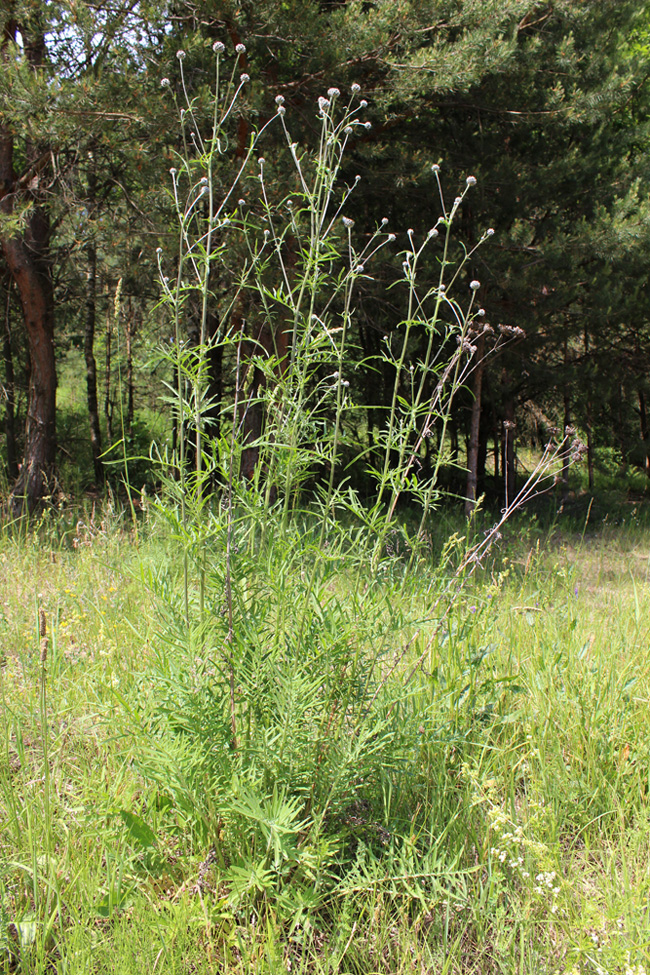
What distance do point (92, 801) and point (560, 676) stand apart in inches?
67.6

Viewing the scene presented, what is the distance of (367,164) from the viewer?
6.90 m

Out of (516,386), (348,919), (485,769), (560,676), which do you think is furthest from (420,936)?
(516,386)

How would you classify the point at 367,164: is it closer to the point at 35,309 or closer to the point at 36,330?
the point at 35,309

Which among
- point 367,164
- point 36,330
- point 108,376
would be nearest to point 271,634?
point 36,330

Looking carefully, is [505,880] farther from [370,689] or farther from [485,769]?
[370,689]

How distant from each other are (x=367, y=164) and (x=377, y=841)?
6779 millimetres

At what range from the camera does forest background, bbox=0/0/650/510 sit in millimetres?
5125

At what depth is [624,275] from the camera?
25.1 feet

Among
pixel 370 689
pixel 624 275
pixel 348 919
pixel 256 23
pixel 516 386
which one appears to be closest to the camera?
pixel 348 919

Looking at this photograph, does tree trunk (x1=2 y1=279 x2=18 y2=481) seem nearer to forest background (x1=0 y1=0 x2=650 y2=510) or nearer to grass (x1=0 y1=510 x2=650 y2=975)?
forest background (x1=0 y1=0 x2=650 y2=510)

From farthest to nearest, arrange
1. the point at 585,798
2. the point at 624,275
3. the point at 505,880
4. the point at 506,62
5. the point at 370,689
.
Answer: the point at 624,275, the point at 506,62, the point at 585,798, the point at 370,689, the point at 505,880

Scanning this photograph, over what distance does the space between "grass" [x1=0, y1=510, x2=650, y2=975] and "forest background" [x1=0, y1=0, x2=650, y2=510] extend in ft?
8.44

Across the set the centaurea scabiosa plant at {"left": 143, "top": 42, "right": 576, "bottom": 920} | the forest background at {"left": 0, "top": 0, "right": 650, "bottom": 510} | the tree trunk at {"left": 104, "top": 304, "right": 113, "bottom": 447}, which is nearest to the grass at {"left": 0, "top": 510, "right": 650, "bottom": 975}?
the centaurea scabiosa plant at {"left": 143, "top": 42, "right": 576, "bottom": 920}

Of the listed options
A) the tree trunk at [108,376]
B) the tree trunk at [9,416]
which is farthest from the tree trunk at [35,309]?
the tree trunk at [9,416]
